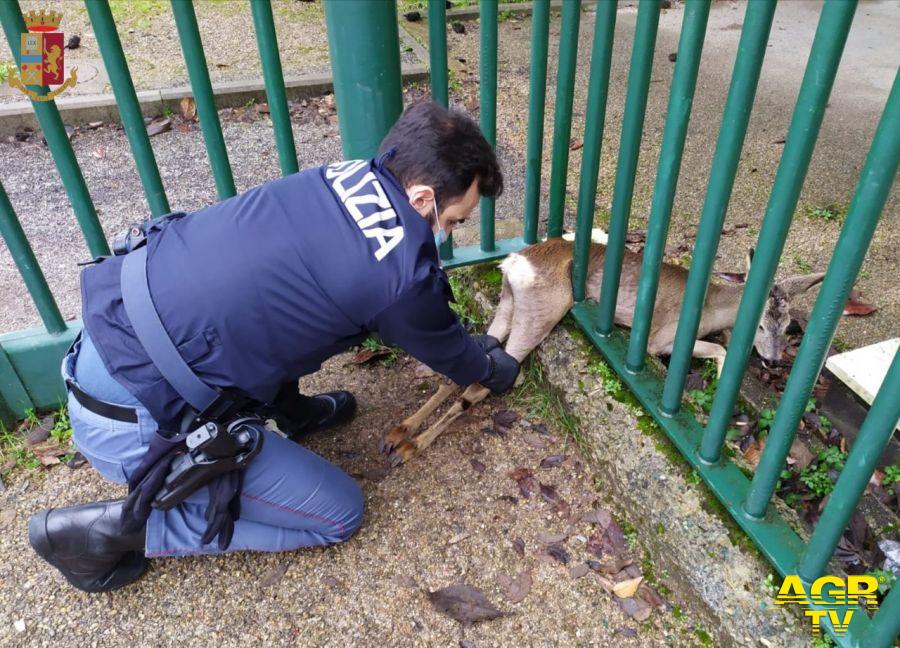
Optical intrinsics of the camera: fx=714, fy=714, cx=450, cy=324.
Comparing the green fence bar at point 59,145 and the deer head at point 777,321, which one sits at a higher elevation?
the green fence bar at point 59,145

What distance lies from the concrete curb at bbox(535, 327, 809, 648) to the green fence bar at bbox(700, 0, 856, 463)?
213mm

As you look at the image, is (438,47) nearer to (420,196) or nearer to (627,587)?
(420,196)

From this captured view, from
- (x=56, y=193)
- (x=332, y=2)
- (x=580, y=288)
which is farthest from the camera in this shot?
(x=56, y=193)

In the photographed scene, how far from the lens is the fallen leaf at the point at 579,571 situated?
2.64 m

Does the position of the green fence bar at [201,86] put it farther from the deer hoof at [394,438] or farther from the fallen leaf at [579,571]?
the fallen leaf at [579,571]

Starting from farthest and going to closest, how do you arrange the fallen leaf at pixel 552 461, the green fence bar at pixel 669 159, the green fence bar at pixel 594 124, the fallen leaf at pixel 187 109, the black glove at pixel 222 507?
the fallen leaf at pixel 187 109 → the fallen leaf at pixel 552 461 → the green fence bar at pixel 594 124 → the black glove at pixel 222 507 → the green fence bar at pixel 669 159

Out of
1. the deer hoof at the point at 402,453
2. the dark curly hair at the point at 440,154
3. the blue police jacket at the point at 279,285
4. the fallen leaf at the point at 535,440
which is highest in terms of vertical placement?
the dark curly hair at the point at 440,154

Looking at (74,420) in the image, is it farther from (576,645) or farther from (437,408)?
(576,645)

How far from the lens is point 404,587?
2.63 meters

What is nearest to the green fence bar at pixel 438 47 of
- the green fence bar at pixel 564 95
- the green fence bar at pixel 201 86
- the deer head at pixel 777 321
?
the green fence bar at pixel 564 95

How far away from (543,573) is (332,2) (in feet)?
7.33

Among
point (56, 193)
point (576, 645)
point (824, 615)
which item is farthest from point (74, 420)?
point (56, 193)

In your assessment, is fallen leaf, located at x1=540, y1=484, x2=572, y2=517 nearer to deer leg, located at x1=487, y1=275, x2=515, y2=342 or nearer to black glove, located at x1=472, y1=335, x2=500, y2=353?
black glove, located at x1=472, y1=335, x2=500, y2=353

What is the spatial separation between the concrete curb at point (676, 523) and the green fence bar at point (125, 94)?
192 centimetres
